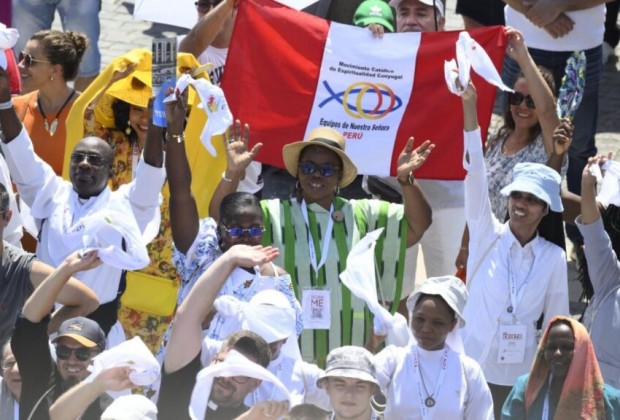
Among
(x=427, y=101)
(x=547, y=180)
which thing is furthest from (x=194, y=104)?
(x=547, y=180)

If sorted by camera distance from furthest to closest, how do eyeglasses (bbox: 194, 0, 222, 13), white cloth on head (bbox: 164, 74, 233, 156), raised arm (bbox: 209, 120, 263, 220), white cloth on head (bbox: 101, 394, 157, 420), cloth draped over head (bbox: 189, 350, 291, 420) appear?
eyeglasses (bbox: 194, 0, 222, 13) < raised arm (bbox: 209, 120, 263, 220) < white cloth on head (bbox: 164, 74, 233, 156) < cloth draped over head (bbox: 189, 350, 291, 420) < white cloth on head (bbox: 101, 394, 157, 420)

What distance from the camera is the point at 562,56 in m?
8.86

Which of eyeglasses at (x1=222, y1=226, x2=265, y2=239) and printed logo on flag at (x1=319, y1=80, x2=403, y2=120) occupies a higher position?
printed logo on flag at (x1=319, y1=80, x2=403, y2=120)

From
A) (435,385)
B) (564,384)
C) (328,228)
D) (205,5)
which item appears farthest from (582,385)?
(205,5)

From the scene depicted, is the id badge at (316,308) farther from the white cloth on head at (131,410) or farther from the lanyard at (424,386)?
the white cloth on head at (131,410)

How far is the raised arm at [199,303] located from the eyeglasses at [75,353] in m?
0.35

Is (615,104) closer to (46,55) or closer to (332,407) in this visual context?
(46,55)

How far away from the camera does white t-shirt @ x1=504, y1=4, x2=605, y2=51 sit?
8836 mm

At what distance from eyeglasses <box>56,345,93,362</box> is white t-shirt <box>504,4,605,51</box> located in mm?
3500

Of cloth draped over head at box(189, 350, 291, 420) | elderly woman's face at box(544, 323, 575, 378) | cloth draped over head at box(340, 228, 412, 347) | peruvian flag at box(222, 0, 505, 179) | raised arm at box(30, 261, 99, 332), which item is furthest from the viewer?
peruvian flag at box(222, 0, 505, 179)

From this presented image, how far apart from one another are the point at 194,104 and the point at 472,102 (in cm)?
142

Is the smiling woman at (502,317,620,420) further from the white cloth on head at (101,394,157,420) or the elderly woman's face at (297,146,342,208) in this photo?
the white cloth on head at (101,394,157,420)

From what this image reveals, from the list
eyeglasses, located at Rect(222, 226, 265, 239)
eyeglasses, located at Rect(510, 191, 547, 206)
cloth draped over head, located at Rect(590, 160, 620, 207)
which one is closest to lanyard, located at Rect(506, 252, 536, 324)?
eyeglasses, located at Rect(510, 191, 547, 206)

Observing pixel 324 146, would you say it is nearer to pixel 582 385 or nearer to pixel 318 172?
pixel 318 172
